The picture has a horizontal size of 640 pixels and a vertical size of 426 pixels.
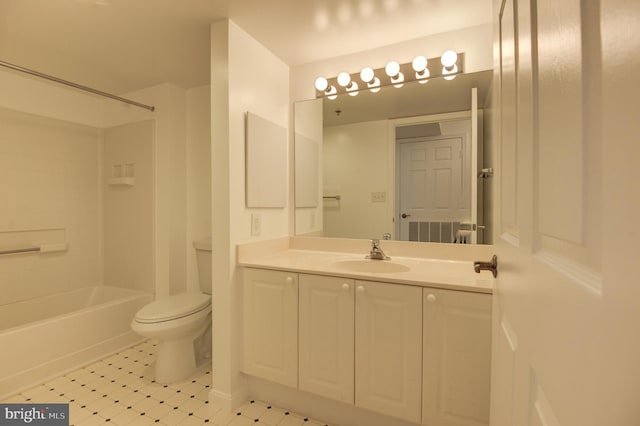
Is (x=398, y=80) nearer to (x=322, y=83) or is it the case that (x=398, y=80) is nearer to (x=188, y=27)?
(x=322, y=83)

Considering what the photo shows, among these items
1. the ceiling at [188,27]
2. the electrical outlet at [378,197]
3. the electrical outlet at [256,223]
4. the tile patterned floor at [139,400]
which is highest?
the ceiling at [188,27]

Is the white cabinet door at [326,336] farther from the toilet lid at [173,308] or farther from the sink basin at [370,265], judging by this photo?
the toilet lid at [173,308]

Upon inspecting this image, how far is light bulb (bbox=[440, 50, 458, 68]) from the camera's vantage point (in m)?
1.69

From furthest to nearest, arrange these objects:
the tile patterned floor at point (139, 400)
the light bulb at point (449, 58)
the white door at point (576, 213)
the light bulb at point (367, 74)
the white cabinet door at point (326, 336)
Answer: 1. the light bulb at point (367, 74)
2. the light bulb at point (449, 58)
3. the tile patterned floor at point (139, 400)
4. the white cabinet door at point (326, 336)
5. the white door at point (576, 213)

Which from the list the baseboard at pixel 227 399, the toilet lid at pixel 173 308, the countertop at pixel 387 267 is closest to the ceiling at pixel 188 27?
the countertop at pixel 387 267

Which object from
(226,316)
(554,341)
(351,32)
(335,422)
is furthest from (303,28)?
(335,422)

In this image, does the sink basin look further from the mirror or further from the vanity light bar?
the vanity light bar

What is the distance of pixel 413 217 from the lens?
1.87m

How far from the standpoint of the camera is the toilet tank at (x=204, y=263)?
2.37m

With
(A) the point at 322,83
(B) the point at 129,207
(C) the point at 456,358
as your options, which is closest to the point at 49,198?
(B) the point at 129,207

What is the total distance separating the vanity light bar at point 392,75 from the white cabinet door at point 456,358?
1313 mm

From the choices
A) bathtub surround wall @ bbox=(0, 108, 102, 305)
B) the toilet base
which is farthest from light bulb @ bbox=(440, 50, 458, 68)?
bathtub surround wall @ bbox=(0, 108, 102, 305)

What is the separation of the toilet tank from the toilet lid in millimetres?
212

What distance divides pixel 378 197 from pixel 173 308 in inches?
61.4
